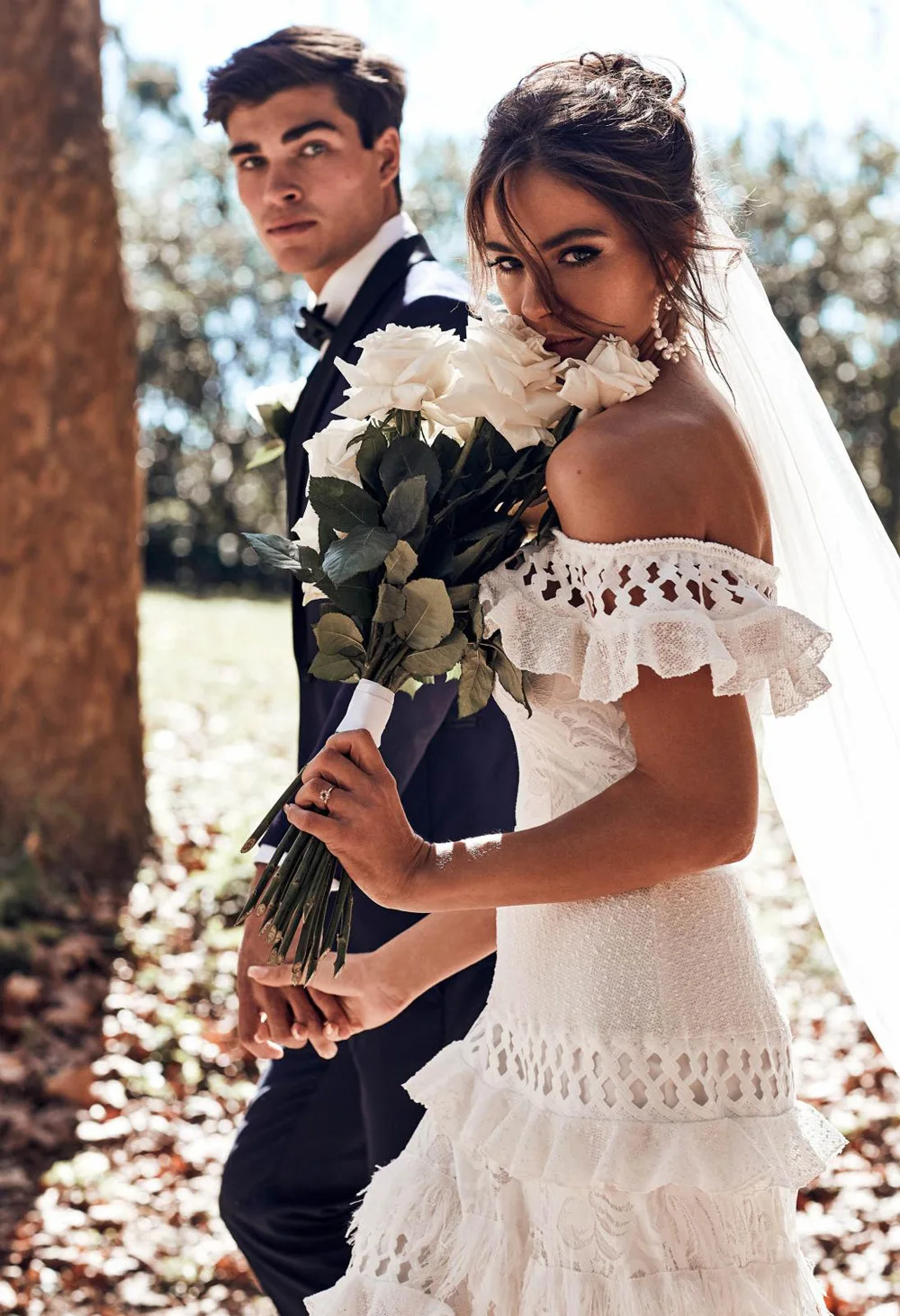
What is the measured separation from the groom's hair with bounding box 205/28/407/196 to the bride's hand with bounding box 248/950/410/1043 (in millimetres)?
2065

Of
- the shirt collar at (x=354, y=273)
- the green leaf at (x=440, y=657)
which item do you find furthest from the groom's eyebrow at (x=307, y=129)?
the green leaf at (x=440, y=657)

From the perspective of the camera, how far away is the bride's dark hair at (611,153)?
6.13ft

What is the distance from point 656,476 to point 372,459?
424 mm

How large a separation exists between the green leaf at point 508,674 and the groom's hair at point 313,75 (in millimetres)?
1979

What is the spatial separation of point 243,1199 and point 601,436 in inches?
74.0

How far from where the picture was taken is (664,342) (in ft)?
6.33

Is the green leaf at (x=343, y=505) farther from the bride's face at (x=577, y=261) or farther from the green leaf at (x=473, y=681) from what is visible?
the bride's face at (x=577, y=261)

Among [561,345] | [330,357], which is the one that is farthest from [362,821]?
[330,357]

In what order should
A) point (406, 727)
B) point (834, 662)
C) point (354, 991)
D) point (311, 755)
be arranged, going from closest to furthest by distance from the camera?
point (834, 662)
point (354, 991)
point (406, 727)
point (311, 755)

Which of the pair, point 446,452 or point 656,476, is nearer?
point 656,476

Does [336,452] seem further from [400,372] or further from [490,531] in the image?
[490,531]

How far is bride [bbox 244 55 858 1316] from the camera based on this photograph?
5.72ft

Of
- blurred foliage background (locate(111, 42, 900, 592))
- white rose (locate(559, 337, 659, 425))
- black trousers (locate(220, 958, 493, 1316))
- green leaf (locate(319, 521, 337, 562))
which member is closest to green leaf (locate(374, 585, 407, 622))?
green leaf (locate(319, 521, 337, 562))

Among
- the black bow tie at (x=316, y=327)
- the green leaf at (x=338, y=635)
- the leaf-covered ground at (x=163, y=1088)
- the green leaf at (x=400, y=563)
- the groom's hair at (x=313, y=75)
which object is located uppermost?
the groom's hair at (x=313, y=75)
